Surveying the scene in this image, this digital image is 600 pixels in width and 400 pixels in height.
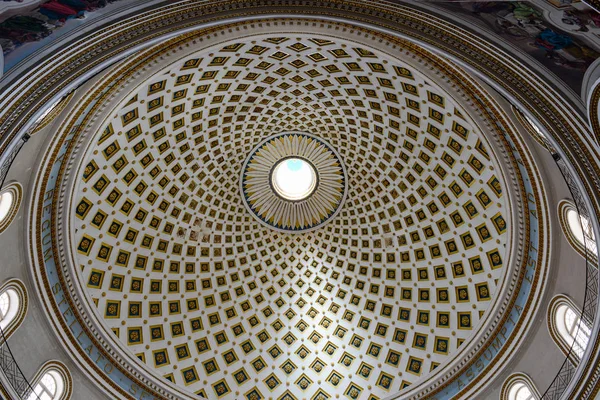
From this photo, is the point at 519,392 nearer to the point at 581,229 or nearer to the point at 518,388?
the point at 518,388

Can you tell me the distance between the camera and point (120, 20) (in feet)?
35.8

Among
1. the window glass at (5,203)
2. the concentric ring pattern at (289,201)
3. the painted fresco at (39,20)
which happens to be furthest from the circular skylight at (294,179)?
the painted fresco at (39,20)

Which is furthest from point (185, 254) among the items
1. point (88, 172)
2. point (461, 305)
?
point (461, 305)

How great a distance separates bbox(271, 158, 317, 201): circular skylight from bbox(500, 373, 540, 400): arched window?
54.1 feet

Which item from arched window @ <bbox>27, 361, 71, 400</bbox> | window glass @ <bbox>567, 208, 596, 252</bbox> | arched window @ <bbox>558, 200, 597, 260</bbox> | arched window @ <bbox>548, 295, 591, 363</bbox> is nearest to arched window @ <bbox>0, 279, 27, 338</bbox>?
arched window @ <bbox>27, 361, 71, 400</bbox>

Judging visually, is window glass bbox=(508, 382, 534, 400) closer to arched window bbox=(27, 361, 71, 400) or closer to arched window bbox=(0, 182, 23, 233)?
arched window bbox=(27, 361, 71, 400)

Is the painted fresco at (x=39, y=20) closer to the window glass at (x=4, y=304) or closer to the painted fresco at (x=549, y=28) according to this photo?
the painted fresco at (x=549, y=28)

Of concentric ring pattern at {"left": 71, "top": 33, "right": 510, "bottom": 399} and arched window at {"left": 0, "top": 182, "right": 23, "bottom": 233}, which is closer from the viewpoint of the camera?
arched window at {"left": 0, "top": 182, "right": 23, "bottom": 233}

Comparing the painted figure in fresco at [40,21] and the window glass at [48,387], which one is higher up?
the painted figure in fresco at [40,21]

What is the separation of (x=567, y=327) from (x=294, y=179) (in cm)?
2010

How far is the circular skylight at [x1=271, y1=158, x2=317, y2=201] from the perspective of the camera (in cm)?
3012

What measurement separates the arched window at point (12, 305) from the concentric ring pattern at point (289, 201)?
14622 millimetres

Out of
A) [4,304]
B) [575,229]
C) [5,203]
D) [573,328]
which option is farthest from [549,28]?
[4,304]

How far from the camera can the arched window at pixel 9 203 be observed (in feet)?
50.9
